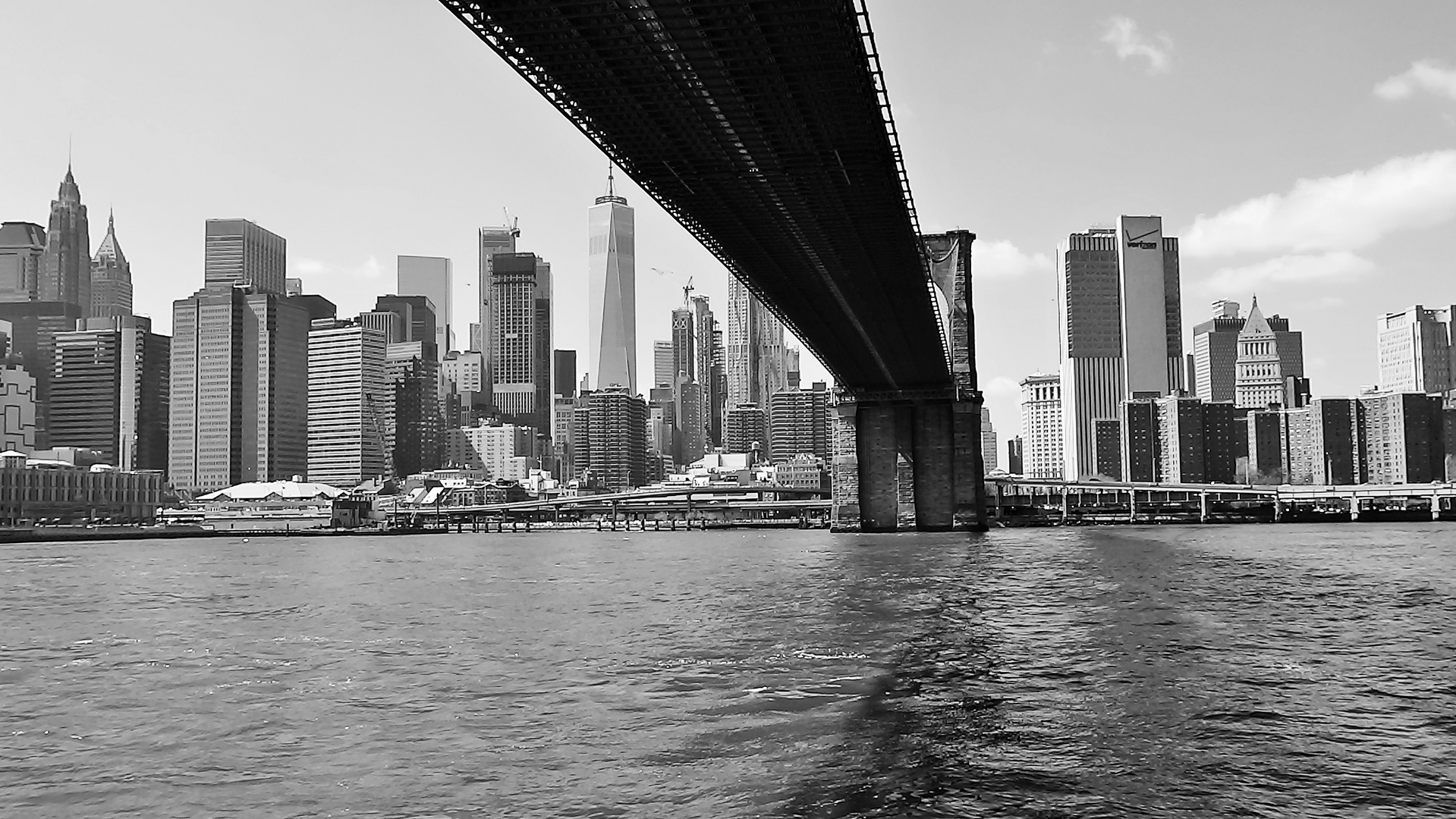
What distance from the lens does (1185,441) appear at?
194m

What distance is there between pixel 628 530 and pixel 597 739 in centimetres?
11658

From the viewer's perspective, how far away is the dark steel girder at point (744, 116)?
848 inches

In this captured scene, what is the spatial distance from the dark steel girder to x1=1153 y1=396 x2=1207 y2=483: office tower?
15920 cm

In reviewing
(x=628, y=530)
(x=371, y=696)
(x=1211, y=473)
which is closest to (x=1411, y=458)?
(x=1211, y=473)

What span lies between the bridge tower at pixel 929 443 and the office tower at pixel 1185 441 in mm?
120700

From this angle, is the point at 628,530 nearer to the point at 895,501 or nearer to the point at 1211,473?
the point at 895,501

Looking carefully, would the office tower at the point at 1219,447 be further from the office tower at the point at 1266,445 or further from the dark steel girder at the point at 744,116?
the dark steel girder at the point at 744,116

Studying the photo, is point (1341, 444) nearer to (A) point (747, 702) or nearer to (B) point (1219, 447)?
(B) point (1219, 447)

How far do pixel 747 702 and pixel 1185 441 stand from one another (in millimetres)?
192624

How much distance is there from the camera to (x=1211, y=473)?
194m

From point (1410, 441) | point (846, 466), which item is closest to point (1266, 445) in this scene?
point (1410, 441)

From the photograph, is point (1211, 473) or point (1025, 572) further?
point (1211, 473)

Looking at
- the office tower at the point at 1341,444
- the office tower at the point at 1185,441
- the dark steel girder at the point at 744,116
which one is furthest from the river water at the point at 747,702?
the office tower at the point at 1185,441

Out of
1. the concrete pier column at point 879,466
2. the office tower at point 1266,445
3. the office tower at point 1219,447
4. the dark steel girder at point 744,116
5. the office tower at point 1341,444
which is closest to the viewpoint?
the dark steel girder at point 744,116
